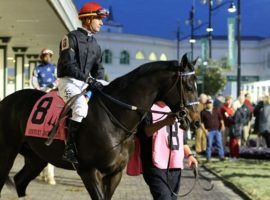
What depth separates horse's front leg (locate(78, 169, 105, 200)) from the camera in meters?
6.28

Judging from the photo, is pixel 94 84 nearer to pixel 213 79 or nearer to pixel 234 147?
pixel 234 147

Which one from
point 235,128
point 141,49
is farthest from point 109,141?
point 141,49

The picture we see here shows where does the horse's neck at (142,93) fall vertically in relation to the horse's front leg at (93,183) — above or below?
above

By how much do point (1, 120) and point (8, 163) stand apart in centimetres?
58

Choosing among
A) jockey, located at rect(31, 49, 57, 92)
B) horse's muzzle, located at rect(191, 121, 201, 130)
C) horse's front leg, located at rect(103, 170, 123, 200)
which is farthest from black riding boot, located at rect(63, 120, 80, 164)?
jockey, located at rect(31, 49, 57, 92)

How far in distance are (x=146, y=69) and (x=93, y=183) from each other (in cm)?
135

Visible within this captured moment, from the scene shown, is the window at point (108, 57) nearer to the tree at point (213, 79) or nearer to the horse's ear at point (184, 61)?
the tree at point (213, 79)

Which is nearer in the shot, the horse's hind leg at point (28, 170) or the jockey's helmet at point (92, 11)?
the jockey's helmet at point (92, 11)

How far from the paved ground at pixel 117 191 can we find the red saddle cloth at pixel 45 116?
2.76 metres

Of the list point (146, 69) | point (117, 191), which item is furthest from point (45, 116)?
point (117, 191)

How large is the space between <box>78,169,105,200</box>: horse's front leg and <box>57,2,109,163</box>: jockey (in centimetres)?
21

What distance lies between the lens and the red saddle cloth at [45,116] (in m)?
7.09

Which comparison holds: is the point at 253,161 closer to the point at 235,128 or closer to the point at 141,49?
the point at 235,128

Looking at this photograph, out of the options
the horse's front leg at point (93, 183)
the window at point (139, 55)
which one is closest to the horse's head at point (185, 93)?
the horse's front leg at point (93, 183)
